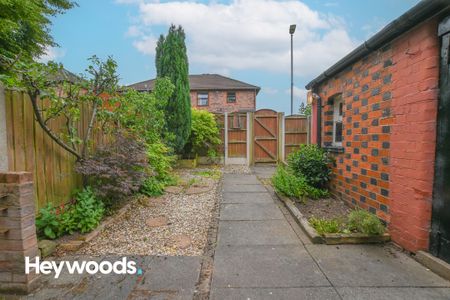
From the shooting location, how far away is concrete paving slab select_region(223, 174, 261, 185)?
6394 millimetres

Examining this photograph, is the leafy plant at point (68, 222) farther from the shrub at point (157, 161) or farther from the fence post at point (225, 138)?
the fence post at point (225, 138)

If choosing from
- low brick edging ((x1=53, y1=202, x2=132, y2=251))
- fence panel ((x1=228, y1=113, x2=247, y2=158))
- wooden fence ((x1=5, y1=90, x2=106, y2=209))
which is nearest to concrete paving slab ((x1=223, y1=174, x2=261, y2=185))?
fence panel ((x1=228, y1=113, x2=247, y2=158))

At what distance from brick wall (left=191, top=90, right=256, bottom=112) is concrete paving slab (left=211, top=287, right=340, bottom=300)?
18.3 meters

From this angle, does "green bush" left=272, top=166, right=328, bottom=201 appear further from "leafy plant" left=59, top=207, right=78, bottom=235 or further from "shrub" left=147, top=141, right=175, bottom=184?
"leafy plant" left=59, top=207, right=78, bottom=235

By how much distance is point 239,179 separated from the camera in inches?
268

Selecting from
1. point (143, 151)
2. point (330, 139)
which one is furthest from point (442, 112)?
point (143, 151)

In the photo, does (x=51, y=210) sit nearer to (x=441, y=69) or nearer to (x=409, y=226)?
(x=409, y=226)

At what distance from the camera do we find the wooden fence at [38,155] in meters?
2.54

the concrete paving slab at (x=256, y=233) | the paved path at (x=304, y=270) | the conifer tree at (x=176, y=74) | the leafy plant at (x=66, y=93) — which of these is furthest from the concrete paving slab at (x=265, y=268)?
the conifer tree at (x=176, y=74)

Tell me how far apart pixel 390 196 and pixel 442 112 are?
1.16m

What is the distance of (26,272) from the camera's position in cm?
199

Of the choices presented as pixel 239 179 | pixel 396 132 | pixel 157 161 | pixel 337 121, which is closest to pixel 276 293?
pixel 396 132

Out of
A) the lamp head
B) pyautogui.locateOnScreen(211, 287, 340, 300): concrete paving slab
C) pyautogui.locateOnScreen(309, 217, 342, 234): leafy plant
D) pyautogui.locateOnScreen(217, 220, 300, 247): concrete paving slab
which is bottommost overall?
pyautogui.locateOnScreen(217, 220, 300, 247): concrete paving slab

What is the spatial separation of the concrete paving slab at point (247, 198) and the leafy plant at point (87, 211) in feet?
7.49
